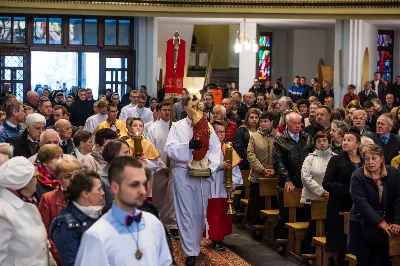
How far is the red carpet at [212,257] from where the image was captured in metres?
10.5

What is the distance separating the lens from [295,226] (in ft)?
35.9

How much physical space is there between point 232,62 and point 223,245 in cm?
2348

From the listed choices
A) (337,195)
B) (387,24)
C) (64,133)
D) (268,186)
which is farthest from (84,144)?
(387,24)

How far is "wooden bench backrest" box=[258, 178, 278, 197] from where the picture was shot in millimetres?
11859

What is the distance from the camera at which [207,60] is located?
33.6 meters

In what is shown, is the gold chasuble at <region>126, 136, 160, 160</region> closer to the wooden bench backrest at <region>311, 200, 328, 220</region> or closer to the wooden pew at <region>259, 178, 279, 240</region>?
the wooden pew at <region>259, 178, 279, 240</region>

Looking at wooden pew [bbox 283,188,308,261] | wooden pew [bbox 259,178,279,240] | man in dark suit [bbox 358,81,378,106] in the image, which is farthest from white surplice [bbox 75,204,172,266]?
man in dark suit [bbox 358,81,378,106]

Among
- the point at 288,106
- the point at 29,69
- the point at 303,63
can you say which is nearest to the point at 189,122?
the point at 288,106

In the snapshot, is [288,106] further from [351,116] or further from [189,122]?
[189,122]

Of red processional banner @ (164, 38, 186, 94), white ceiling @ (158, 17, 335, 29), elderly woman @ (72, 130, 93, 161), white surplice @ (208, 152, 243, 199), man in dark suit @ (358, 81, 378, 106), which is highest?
white ceiling @ (158, 17, 335, 29)

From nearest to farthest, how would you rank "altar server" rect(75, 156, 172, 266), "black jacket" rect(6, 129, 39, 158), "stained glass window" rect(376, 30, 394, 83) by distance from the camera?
"altar server" rect(75, 156, 172, 266) < "black jacket" rect(6, 129, 39, 158) < "stained glass window" rect(376, 30, 394, 83)

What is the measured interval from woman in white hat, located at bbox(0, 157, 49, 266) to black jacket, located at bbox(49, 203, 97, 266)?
Answer: 0.70ft

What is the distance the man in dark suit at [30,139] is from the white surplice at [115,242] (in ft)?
17.2

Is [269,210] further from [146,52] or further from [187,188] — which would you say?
[146,52]
